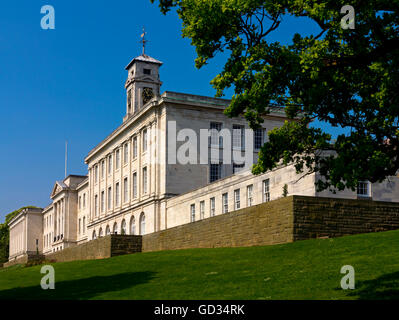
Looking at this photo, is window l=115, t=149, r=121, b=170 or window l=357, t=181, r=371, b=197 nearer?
window l=357, t=181, r=371, b=197

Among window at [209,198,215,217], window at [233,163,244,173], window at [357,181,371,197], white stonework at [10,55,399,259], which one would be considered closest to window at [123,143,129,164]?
white stonework at [10,55,399,259]

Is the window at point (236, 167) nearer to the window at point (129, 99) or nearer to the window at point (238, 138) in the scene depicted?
the window at point (238, 138)

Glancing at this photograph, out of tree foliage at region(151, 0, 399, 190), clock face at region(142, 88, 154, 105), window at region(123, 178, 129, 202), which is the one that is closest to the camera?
tree foliage at region(151, 0, 399, 190)

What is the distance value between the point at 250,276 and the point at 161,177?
45840mm

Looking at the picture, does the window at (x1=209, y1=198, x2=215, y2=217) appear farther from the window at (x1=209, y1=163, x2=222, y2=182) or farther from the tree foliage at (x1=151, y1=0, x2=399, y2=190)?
the tree foliage at (x1=151, y1=0, x2=399, y2=190)

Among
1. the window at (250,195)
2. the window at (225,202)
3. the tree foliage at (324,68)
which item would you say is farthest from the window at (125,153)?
the tree foliage at (324,68)

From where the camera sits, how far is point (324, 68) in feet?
55.3

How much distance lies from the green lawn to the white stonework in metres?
12.1

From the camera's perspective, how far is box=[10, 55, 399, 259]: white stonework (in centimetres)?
4991

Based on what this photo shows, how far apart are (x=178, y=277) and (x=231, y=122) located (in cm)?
4725

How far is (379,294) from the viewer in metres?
16.7
